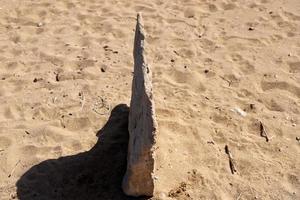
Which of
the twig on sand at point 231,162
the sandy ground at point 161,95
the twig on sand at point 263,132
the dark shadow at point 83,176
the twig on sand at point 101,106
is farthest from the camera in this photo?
the twig on sand at point 101,106

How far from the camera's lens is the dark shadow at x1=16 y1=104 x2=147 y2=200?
13.1 ft

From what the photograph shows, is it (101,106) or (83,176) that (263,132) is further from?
(83,176)

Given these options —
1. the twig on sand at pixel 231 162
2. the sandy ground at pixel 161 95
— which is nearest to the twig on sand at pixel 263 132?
the sandy ground at pixel 161 95

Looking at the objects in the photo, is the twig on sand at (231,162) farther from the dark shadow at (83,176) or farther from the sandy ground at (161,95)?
the dark shadow at (83,176)

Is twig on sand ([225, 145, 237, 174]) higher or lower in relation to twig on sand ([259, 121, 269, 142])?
lower

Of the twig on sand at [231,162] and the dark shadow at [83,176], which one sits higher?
the twig on sand at [231,162]

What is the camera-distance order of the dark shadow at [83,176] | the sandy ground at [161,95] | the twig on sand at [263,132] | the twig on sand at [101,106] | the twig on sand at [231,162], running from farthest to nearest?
the twig on sand at [101,106], the twig on sand at [263,132], the twig on sand at [231,162], the sandy ground at [161,95], the dark shadow at [83,176]

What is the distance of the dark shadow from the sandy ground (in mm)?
10

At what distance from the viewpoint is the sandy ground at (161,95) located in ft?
13.6

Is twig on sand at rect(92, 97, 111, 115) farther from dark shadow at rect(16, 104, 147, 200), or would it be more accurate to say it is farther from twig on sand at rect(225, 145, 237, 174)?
twig on sand at rect(225, 145, 237, 174)

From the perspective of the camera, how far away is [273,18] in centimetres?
652

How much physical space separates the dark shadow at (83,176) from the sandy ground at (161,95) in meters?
0.01

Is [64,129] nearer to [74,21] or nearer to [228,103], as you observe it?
[228,103]

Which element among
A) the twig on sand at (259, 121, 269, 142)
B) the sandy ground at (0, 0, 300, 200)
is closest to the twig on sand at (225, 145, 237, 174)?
the sandy ground at (0, 0, 300, 200)
